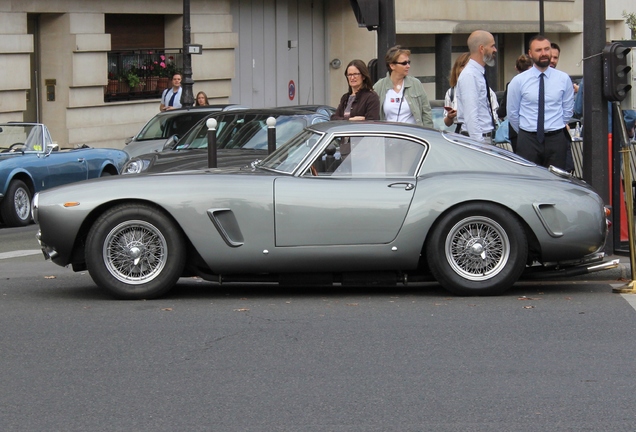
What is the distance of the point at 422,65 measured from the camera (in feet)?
123

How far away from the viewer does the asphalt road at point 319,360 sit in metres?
5.43

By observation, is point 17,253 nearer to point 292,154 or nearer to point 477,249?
point 292,154

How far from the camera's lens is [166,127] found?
1875 cm

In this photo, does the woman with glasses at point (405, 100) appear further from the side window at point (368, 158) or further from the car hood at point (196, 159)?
the side window at point (368, 158)

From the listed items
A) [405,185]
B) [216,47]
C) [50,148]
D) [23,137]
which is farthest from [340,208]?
[216,47]

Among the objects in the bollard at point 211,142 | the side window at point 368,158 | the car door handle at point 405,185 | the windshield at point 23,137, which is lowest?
the car door handle at point 405,185

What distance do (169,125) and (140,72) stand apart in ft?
32.3

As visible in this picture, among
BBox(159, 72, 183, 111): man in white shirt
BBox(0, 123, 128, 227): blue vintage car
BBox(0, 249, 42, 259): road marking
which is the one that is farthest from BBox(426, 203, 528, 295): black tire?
BBox(159, 72, 183, 111): man in white shirt

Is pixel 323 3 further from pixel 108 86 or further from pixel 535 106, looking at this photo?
pixel 535 106

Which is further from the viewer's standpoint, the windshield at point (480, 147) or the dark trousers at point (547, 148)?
the dark trousers at point (547, 148)

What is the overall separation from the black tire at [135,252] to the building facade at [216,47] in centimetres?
1632

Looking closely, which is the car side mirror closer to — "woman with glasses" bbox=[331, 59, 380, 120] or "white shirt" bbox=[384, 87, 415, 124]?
"woman with glasses" bbox=[331, 59, 380, 120]

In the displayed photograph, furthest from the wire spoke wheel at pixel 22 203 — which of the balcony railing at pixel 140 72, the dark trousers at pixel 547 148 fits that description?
the balcony railing at pixel 140 72

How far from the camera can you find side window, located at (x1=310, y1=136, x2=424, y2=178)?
28.0ft
